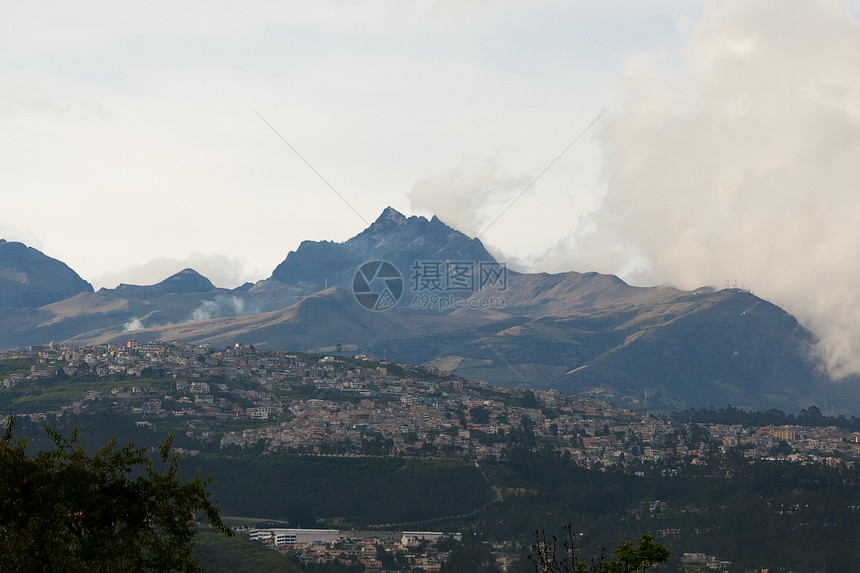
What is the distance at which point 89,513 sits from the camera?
34094mm

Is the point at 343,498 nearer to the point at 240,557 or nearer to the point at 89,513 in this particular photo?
the point at 240,557

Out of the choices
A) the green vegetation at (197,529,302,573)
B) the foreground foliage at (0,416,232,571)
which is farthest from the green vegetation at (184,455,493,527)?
the foreground foliage at (0,416,232,571)

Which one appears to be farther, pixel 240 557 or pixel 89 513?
pixel 240 557

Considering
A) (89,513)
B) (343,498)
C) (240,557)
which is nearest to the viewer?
(89,513)

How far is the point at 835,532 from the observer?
561 ft

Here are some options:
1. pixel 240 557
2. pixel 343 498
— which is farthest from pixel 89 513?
pixel 343 498

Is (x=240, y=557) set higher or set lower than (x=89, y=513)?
lower

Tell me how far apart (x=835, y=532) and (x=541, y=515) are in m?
52.2

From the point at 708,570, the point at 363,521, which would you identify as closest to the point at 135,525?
the point at 708,570

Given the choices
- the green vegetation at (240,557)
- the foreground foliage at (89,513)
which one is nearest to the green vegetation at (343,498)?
the green vegetation at (240,557)

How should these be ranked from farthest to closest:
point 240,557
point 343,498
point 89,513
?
point 343,498 → point 240,557 → point 89,513

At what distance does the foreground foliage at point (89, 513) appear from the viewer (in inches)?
1266

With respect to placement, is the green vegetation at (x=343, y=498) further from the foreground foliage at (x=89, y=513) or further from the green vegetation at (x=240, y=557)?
the foreground foliage at (x=89, y=513)

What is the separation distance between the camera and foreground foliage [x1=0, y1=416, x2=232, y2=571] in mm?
32156
